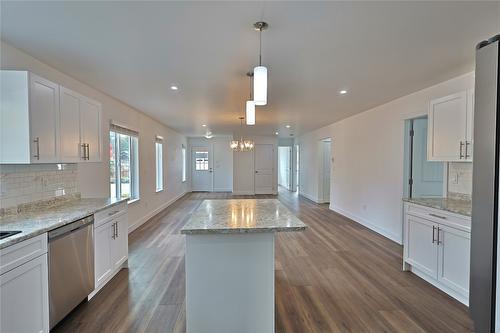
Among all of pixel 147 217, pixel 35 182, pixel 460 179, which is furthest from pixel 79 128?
pixel 460 179

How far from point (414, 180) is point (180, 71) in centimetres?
409

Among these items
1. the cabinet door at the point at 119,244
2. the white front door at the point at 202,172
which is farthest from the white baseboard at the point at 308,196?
the cabinet door at the point at 119,244

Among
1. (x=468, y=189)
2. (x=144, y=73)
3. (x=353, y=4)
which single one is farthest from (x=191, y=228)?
(x=468, y=189)

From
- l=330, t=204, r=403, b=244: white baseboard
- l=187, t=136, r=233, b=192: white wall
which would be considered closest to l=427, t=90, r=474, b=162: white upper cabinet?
l=330, t=204, r=403, b=244: white baseboard

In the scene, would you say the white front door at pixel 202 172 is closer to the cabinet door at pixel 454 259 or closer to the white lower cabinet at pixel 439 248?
the white lower cabinet at pixel 439 248

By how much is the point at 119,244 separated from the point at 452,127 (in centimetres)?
423

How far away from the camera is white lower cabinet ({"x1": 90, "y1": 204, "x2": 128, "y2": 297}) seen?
9.08 ft

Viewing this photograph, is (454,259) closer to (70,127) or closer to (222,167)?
(70,127)

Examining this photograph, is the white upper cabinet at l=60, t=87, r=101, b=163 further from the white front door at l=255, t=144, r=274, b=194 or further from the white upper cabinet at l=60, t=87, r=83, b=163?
the white front door at l=255, t=144, r=274, b=194

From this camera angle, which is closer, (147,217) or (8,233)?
(8,233)

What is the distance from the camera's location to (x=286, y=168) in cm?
1353

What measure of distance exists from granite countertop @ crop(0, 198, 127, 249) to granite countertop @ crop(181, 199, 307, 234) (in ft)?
3.47

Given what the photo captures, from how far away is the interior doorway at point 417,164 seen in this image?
440 cm

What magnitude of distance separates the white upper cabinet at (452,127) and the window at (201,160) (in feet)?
30.6
